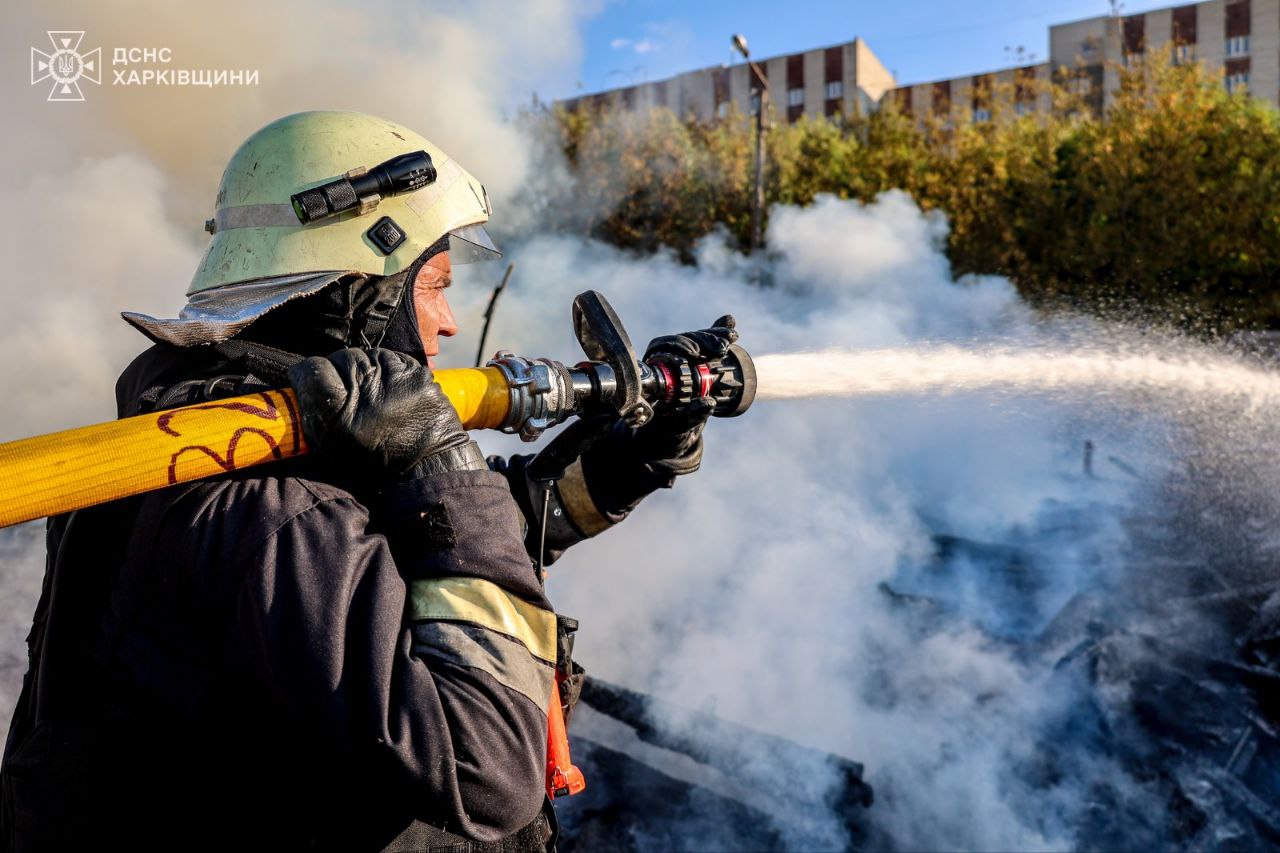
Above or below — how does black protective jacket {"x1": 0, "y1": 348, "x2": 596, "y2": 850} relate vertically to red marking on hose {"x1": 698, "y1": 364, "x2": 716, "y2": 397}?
below

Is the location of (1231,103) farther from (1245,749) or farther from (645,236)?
(1245,749)

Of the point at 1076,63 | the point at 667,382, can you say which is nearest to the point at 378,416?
the point at 667,382

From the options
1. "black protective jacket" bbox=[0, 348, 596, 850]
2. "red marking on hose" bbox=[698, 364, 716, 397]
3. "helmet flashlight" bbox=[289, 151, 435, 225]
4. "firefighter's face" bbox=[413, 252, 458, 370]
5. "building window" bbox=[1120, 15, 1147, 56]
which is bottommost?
"black protective jacket" bbox=[0, 348, 596, 850]

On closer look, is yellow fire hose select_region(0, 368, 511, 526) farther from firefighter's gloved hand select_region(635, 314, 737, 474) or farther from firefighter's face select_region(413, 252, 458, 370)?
firefighter's gloved hand select_region(635, 314, 737, 474)

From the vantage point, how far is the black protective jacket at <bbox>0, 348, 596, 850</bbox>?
126 cm

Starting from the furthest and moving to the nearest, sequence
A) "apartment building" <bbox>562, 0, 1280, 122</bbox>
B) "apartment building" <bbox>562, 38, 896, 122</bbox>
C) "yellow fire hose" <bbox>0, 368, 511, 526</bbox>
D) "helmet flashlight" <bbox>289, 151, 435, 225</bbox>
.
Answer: "apartment building" <bbox>562, 38, 896, 122</bbox> → "apartment building" <bbox>562, 0, 1280, 122</bbox> → "helmet flashlight" <bbox>289, 151, 435, 225</bbox> → "yellow fire hose" <bbox>0, 368, 511, 526</bbox>

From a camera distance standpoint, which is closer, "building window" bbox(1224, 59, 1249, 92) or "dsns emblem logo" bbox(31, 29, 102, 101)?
"dsns emblem logo" bbox(31, 29, 102, 101)

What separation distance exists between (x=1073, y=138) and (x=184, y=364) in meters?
15.6

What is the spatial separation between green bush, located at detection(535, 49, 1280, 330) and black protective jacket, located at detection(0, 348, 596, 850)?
12824 millimetres

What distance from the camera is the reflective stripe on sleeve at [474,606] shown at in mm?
1359

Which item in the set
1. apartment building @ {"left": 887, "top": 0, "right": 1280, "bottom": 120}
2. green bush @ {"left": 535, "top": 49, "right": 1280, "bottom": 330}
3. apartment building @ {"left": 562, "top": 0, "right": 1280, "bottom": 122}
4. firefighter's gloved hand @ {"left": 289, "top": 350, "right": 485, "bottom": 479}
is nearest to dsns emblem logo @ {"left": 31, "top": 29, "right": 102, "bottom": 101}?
green bush @ {"left": 535, "top": 49, "right": 1280, "bottom": 330}

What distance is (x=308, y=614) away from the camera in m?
1.25

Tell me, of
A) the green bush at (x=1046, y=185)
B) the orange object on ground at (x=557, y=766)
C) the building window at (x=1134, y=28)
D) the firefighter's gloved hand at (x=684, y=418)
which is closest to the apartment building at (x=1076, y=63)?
the building window at (x=1134, y=28)

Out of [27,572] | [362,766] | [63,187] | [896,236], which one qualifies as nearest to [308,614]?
[362,766]
